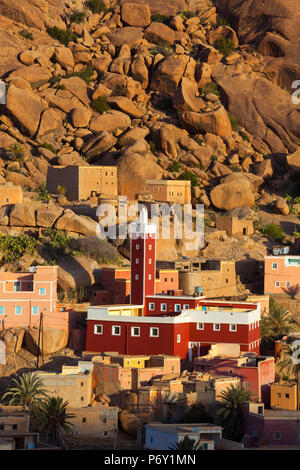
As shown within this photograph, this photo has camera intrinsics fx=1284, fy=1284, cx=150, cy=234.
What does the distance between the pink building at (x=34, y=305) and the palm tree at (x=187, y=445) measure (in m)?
17.4

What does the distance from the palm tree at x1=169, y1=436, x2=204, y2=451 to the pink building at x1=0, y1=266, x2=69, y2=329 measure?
1744cm

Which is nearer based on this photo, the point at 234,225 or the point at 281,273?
the point at 281,273

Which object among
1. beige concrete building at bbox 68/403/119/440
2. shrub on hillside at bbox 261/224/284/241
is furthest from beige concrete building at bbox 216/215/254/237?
beige concrete building at bbox 68/403/119/440

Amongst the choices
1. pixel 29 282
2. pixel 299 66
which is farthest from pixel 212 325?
Answer: pixel 299 66

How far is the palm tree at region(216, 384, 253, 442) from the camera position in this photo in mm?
59406

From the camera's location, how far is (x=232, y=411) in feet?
197

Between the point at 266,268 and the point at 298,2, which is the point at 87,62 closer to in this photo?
the point at 298,2

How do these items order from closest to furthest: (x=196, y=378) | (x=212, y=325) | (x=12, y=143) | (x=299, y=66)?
1. (x=196, y=378)
2. (x=212, y=325)
3. (x=12, y=143)
4. (x=299, y=66)

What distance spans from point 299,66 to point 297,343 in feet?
144

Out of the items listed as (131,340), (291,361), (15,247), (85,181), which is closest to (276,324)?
(291,361)

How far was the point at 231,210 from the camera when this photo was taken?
91062mm

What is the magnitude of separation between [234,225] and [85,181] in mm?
10891

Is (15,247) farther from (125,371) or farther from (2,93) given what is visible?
(2,93)

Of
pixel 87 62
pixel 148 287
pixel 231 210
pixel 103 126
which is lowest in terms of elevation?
pixel 148 287
